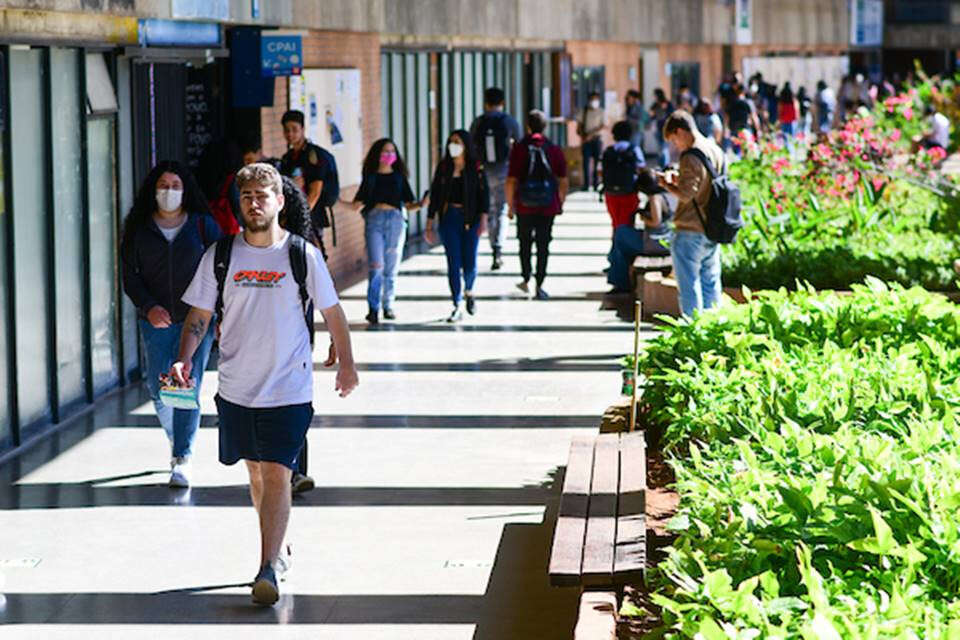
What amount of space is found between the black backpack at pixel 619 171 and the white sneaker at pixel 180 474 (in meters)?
9.41

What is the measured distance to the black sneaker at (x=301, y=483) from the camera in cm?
995

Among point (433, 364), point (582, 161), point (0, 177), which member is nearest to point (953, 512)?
point (0, 177)

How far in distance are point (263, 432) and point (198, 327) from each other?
0.56 meters

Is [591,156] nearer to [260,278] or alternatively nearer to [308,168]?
[308,168]

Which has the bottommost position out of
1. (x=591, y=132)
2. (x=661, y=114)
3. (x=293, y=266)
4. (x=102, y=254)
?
(x=102, y=254)

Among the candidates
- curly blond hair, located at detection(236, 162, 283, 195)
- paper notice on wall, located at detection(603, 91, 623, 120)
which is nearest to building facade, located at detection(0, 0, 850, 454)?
curly blond hair, located at detection(236, 162, 283, 195)

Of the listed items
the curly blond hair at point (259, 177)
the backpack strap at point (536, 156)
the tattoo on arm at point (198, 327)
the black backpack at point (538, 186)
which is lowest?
the tattoo on arm at point (198, 327)

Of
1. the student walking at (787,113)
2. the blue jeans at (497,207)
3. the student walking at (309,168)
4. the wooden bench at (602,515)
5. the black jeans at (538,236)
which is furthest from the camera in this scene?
the student walking at (787,113)

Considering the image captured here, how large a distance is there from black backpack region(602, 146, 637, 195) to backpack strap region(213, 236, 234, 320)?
A: 11199mm

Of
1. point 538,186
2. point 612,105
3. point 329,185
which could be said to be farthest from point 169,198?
point 612,105

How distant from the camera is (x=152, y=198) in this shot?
995 centimetres

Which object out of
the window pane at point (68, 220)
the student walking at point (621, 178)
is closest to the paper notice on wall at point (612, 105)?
the student walking at point (621, 178)

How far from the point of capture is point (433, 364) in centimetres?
1445

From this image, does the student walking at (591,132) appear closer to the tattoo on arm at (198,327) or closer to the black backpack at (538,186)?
the black backpack at (538,186)
